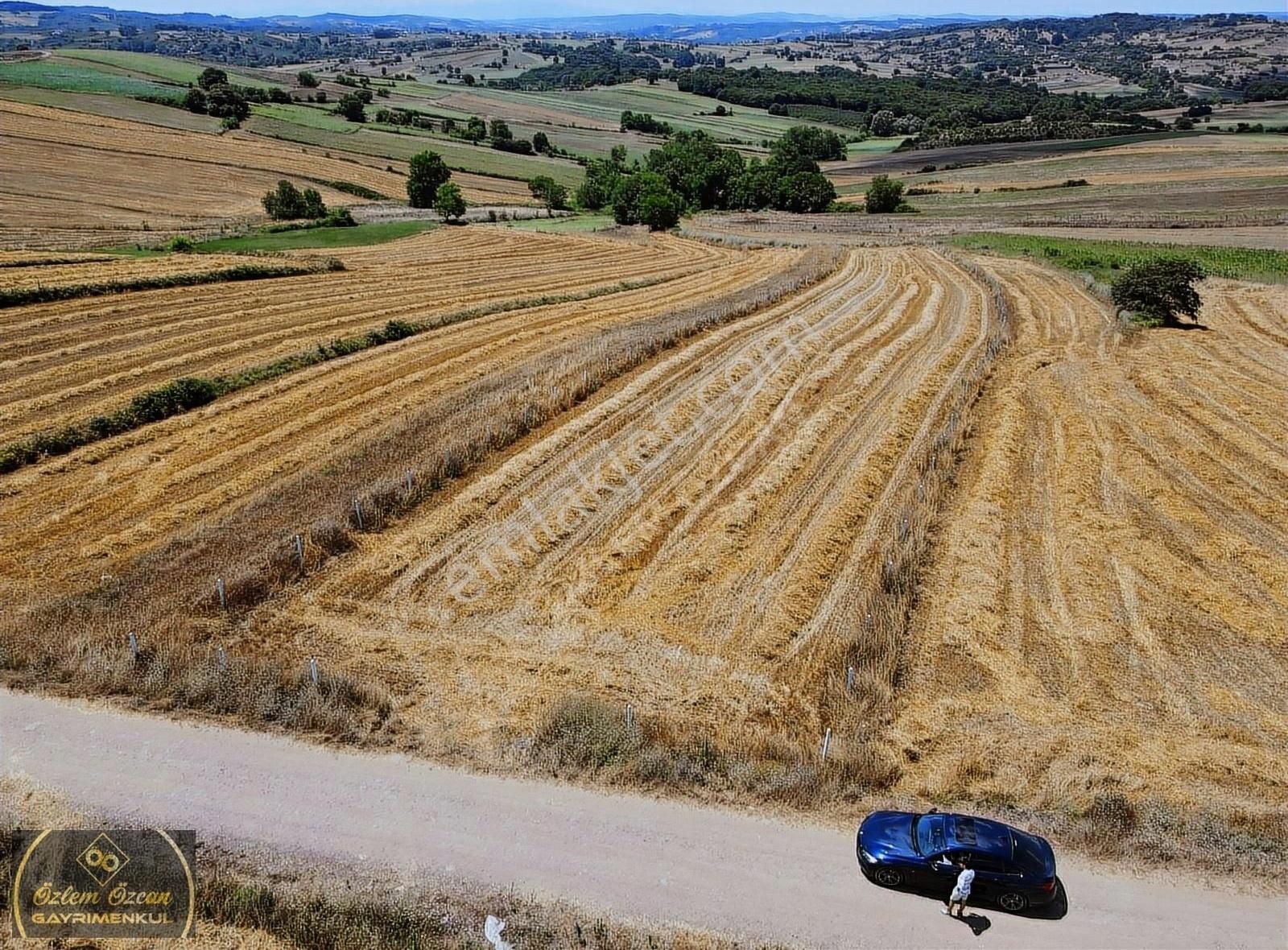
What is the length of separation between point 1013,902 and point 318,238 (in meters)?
67.3

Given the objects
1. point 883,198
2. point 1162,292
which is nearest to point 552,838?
point 1162,292

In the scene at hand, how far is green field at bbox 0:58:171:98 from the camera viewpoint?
11454 centimetres

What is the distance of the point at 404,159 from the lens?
10888 cm

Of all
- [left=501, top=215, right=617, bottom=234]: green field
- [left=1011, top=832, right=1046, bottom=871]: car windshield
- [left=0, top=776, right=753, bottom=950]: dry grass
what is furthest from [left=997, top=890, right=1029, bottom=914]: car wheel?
[left=501, top=215, right=617, bottom=234]: green field

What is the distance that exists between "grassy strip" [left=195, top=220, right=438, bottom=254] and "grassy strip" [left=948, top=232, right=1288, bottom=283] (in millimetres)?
48652

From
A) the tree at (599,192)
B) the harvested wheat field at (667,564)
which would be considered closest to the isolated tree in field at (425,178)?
the tree at (599,192)

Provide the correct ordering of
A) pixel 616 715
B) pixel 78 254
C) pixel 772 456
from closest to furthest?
1. pixel 616 715
2. pixel 772 456
3. pixel 78 254

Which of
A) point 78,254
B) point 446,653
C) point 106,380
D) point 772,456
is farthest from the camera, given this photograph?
point 78,254

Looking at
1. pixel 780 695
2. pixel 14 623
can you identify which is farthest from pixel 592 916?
pixel 14 623

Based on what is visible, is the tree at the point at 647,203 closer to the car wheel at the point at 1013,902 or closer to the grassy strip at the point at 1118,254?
the grassy strip at the point at 1118,254

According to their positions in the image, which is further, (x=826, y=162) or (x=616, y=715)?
(x=826, y=162)

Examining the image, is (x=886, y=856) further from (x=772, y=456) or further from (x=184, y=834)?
(x=772, y=456)

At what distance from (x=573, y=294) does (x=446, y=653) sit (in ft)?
117

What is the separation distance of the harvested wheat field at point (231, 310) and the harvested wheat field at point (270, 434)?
232 mm
